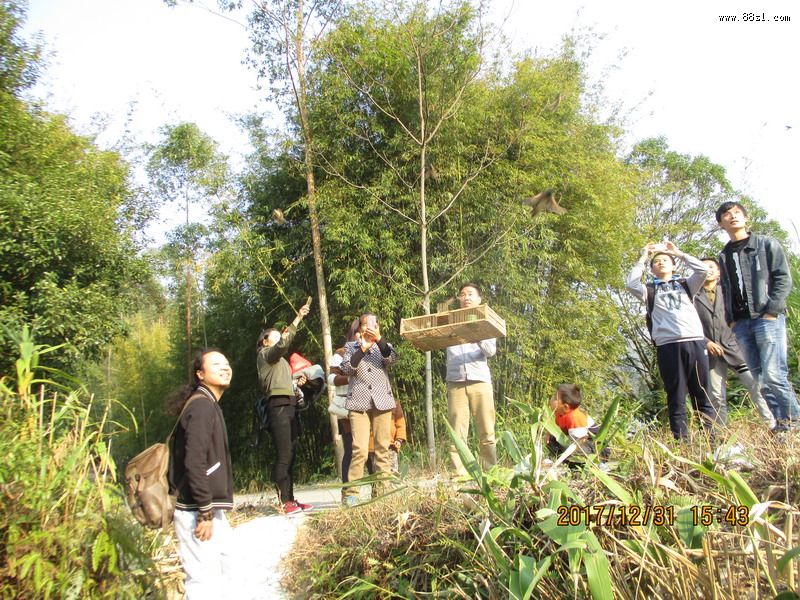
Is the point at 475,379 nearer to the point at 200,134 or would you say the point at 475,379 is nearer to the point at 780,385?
the point at 780,385

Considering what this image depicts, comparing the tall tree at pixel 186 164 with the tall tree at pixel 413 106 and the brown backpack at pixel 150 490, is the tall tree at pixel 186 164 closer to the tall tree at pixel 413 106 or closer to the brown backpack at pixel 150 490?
the tall tree at pixel 413 106

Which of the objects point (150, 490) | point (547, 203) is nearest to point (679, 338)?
point (547, 203)

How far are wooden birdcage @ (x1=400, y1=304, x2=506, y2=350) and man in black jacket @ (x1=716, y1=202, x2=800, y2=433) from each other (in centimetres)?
137

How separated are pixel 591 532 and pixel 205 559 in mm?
1568

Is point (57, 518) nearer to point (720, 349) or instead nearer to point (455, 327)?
point (455, 327)

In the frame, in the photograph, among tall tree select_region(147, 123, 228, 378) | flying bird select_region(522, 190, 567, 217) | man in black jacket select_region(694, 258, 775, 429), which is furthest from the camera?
tall tree select_region(147, 123, 228, 378)

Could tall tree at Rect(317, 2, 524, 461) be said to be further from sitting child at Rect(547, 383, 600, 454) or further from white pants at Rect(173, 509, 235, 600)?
white pants at Rect(173, 509, 235, 600)

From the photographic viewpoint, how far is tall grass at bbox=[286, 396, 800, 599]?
193 centimetres

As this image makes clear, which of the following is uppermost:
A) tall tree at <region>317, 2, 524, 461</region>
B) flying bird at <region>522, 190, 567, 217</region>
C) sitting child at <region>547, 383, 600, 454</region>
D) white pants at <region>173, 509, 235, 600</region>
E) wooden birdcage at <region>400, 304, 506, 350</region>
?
tall tree at <region>317, 2, 524, 461</region>

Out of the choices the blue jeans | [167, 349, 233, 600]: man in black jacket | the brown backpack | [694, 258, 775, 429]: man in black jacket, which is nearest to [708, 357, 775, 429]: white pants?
[694, 258, 775, 429]: man in black jacket

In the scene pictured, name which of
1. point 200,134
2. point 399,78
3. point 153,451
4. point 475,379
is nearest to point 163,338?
point 200,134

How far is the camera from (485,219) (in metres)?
7.44

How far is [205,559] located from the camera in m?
2.71

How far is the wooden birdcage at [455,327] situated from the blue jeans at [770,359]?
1.41 meters
